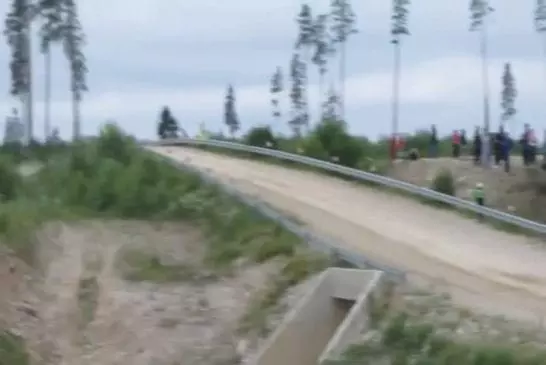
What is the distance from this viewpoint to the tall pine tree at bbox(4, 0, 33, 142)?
61719 mm

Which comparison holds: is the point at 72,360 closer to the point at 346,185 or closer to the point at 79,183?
the point at 79,183

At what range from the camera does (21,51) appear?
64.5m

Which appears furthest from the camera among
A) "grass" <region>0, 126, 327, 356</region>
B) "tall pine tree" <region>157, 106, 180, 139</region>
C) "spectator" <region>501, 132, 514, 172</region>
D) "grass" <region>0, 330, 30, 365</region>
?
"tall pine tree" <region>157, 106, 180, 139</region>

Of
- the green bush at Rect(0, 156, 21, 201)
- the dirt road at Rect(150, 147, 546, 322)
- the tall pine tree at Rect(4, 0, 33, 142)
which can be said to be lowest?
the dirt road at Rect(150, 147, 546, 322)

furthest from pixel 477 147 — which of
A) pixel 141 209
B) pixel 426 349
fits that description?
pixel 426 349

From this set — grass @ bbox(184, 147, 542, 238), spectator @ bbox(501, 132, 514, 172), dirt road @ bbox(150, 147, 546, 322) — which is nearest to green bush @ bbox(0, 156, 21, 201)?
dirt road @ bbox(150, 147, 546, 322)

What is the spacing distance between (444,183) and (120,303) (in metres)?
12.9

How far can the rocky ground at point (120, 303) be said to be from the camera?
74.7 feet

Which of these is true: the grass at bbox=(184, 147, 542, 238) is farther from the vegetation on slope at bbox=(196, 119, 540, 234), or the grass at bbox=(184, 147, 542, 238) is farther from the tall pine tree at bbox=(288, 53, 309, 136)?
the tall pine tree at bbox=(288, 53, 309, 136)

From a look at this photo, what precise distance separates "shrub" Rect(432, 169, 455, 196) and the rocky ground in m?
9.30

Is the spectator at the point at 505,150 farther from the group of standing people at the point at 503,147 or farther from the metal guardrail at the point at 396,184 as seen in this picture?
the metal guardrail at the point at 396,184

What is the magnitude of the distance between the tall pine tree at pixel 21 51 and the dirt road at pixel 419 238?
97.7ft

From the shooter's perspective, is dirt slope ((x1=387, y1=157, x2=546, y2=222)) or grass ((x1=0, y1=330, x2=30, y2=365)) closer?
grass ((x1=0, y1=330, x2=30, y2=365))

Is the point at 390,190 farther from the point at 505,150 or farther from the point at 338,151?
the point at 505,150
